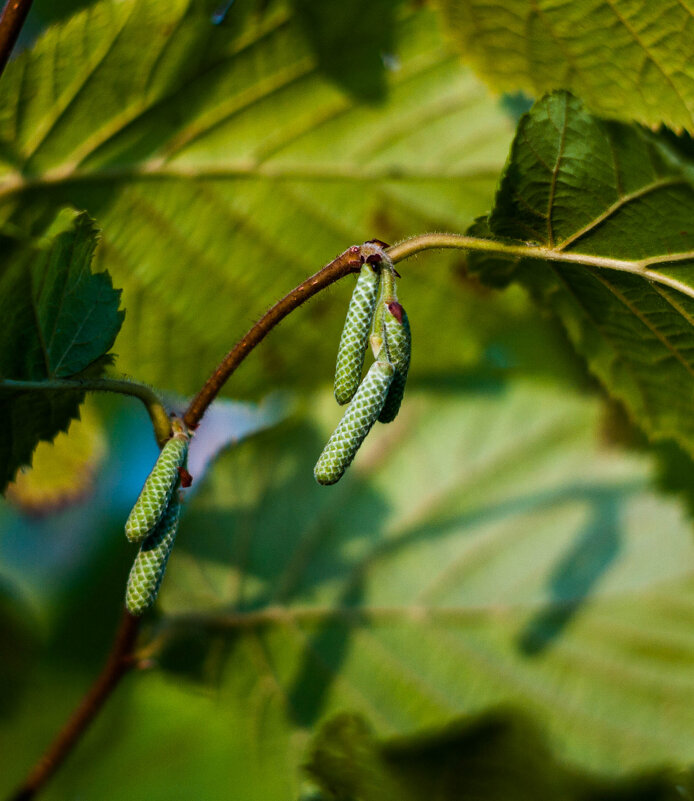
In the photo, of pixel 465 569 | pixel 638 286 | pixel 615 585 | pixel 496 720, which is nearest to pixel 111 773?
pixel 465 569

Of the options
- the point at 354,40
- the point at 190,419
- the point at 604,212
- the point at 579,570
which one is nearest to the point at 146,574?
the point at 190,419

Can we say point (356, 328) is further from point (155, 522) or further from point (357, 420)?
point (155, 522)

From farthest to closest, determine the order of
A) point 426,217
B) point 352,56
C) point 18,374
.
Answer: point 426,217
point 352,56
point 18,374

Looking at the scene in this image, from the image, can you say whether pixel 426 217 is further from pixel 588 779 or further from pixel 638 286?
pixel 588 779

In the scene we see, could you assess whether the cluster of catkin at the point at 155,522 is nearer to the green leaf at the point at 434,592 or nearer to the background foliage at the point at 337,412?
the background foliage at the point at 337,412

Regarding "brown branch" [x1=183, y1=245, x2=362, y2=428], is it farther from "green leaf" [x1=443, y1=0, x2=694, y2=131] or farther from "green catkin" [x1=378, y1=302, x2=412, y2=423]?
"green leaf" [x1=443, y1=0, x2=694, y2=131]

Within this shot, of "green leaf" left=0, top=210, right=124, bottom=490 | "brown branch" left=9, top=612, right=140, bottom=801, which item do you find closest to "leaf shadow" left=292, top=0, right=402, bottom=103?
"green leaf" left=0, top=210, right=124, bottom=490

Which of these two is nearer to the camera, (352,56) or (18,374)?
(18,374)

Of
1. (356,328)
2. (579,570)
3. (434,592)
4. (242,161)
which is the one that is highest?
(242,161)
